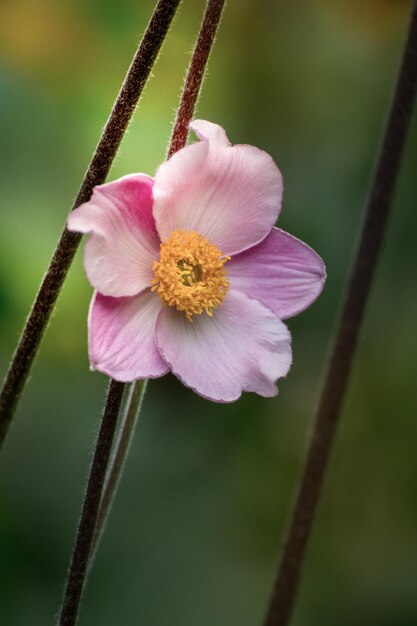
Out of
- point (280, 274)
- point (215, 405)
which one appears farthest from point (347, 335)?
point (215, 405)

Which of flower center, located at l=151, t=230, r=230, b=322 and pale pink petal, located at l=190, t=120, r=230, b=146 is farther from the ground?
pale pink petal, located at l=190, t=120, r=230, b=146

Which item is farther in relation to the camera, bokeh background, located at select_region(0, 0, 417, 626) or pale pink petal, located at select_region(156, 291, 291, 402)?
bokeh background, located at select_region(0, 0, 417, 626)

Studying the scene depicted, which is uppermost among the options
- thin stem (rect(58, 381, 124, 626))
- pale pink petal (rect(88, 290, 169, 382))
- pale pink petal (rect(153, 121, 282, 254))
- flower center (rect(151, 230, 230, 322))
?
pale pink petal (rect(153, 121, 282, 254))

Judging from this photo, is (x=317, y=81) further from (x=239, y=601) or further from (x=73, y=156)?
(x=239, y=601)

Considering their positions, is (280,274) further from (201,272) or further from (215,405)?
(215,405)

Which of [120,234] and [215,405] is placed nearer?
[120,234]

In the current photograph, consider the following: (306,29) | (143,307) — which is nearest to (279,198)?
(143,307)

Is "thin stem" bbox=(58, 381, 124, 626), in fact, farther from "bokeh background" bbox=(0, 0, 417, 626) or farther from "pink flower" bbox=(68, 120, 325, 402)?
"bokeh background" bbox=(0, 0, 417, 626)

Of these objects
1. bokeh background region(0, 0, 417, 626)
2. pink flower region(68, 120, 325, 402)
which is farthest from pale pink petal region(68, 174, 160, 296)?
bokeh background region(0, 0, 417, 626)

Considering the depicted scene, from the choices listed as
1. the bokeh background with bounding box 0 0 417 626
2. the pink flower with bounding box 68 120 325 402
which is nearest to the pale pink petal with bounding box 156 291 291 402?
the pink flower with bounding box 68 120 325 402
